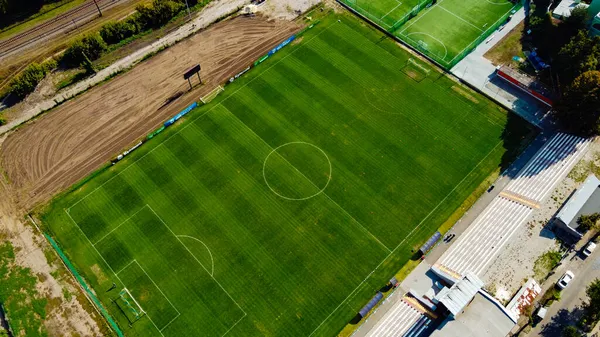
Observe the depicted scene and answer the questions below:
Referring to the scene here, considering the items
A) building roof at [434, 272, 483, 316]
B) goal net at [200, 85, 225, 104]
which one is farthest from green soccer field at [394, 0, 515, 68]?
building roof at [434, 272, 483, 316]

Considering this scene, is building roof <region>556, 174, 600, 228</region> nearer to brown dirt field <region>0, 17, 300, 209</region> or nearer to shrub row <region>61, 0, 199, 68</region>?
brown dirt field <region>0, 17, 300, 209</region>

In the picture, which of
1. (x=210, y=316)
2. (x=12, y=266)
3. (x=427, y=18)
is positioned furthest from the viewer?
(x=427, y=18)

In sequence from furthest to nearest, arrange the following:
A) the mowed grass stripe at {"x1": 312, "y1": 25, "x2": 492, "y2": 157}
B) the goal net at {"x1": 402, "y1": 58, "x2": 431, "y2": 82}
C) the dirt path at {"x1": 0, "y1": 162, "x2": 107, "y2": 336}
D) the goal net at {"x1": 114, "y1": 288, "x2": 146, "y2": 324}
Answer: the goal net at {"x1": 402, "y1": 58, "x2": 431, "y2": 82}
the mowed grass stripe at {"x1": 312, "y1": 25, "x2": 492, "y2": 157}
the goal net at {"x1": 114, "y1": 288, "x2": 146, "y2": 324}
the dirt path at {"x1": 0, "y1": 162, "x2": 107, "y2": 336}

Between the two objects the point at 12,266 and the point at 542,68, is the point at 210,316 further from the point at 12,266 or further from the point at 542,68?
the point at 542,68

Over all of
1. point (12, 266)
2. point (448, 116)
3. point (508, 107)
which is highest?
point (508, 107)

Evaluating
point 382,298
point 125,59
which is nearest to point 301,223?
point 382,298

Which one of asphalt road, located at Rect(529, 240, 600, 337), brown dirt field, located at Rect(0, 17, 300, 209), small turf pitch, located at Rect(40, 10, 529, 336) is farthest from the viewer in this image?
brown dirt field, located at Rect(0, 17, 300, 209)
